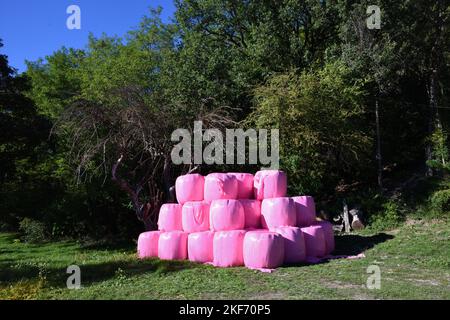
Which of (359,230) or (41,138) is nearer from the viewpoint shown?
(359,230)

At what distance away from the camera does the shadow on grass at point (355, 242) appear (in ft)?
38.4

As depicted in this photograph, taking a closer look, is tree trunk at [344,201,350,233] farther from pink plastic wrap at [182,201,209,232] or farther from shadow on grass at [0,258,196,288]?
shadow on grass at [0,258,196,288]

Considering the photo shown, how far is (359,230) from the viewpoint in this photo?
1466cm

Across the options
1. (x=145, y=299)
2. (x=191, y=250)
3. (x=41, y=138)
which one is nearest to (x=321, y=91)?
(x=191, y=250)

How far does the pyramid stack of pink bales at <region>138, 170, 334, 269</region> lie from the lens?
9.99 m

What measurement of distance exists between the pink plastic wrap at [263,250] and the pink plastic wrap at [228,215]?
68 centimetres

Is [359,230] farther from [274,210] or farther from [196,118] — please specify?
[196,118]

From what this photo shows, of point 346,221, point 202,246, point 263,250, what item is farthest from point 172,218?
point 346,221

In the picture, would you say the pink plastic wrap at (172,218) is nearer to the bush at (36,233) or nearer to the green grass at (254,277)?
the green grass at (254,277)

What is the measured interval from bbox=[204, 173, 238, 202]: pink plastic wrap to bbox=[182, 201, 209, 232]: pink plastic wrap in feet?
0.92

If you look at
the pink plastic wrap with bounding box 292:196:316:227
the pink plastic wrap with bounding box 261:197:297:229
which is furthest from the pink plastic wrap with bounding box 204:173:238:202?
the pink plastic wrap with bounding box 292:196:316:227

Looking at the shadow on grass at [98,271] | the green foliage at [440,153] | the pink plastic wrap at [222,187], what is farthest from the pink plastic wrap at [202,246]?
the green foliage at [440,153]

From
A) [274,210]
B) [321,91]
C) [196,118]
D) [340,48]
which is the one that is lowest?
[274,210]

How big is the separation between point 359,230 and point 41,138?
10863 millimetres
